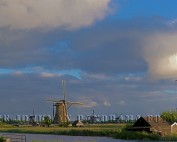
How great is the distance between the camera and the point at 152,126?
72.0 metres

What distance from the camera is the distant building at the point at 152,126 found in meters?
72.0

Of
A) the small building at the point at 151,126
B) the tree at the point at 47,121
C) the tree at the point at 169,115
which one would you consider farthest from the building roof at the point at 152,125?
the tree at the point at 47,121

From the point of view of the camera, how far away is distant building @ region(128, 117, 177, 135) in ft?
236

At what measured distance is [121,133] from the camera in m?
69.9

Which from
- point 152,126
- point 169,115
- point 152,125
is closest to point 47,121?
point 169,115

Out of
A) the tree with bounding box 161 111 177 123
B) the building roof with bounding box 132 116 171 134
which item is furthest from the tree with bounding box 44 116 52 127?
the building roof with bounding box 132 116 171 134

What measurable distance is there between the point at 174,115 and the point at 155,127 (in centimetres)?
3036

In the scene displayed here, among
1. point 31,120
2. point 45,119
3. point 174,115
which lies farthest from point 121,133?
point 31,120

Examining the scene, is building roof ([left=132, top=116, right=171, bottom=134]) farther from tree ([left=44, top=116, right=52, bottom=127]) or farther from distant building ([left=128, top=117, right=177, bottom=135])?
tree ([left=44, top=116, right=52, bottom=127])

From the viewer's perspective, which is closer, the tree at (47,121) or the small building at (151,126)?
the small building at (151,126)

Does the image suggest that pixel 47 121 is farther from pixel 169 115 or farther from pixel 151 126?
pixel 151 126

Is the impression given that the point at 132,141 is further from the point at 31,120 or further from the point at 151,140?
the point at 31,120

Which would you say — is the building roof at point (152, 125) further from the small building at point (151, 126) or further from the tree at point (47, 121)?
the tree at point (47, 121)

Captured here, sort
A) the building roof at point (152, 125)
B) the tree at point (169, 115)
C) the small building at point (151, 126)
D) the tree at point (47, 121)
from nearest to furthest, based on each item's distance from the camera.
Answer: the small building at point (151, 126) < the building roof at point (152, 125) < the tree at point (169, 115) < the tree at point (47, 121)
